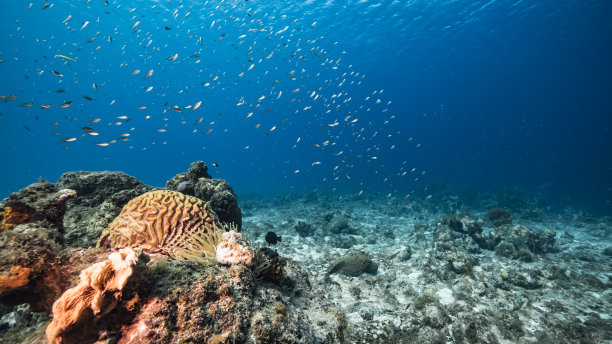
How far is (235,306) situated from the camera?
209 cm

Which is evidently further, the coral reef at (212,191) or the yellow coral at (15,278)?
the coral reef at (212,191)

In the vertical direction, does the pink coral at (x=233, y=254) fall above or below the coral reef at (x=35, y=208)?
below

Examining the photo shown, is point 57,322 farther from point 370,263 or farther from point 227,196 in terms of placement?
point 370,263

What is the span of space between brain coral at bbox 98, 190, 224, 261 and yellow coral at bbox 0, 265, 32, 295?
120 cm

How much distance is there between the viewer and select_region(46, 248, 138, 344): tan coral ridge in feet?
5.47

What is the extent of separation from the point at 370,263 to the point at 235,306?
7.22 m

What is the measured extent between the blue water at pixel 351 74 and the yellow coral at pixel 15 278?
9757 millimetres

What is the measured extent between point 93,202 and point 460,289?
35.9 ft

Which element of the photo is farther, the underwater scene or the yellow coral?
the yellow coral

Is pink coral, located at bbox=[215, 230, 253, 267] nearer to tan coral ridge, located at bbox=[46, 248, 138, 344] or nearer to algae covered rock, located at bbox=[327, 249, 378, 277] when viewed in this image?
tan coral ridge, located at bbox=[46, 248, 138, 344]

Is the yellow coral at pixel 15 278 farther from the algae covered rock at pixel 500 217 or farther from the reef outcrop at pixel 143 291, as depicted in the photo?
the algae covered rock at pixel 500 217

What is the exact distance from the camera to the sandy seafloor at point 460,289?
5215 mm

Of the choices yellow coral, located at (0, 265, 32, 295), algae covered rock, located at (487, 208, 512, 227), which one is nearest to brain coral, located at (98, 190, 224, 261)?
yellow coral, located at (0, 265, 32, 295)

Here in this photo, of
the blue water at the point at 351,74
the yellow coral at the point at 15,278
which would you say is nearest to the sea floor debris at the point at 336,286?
the yellow coral at the point at 15,278
